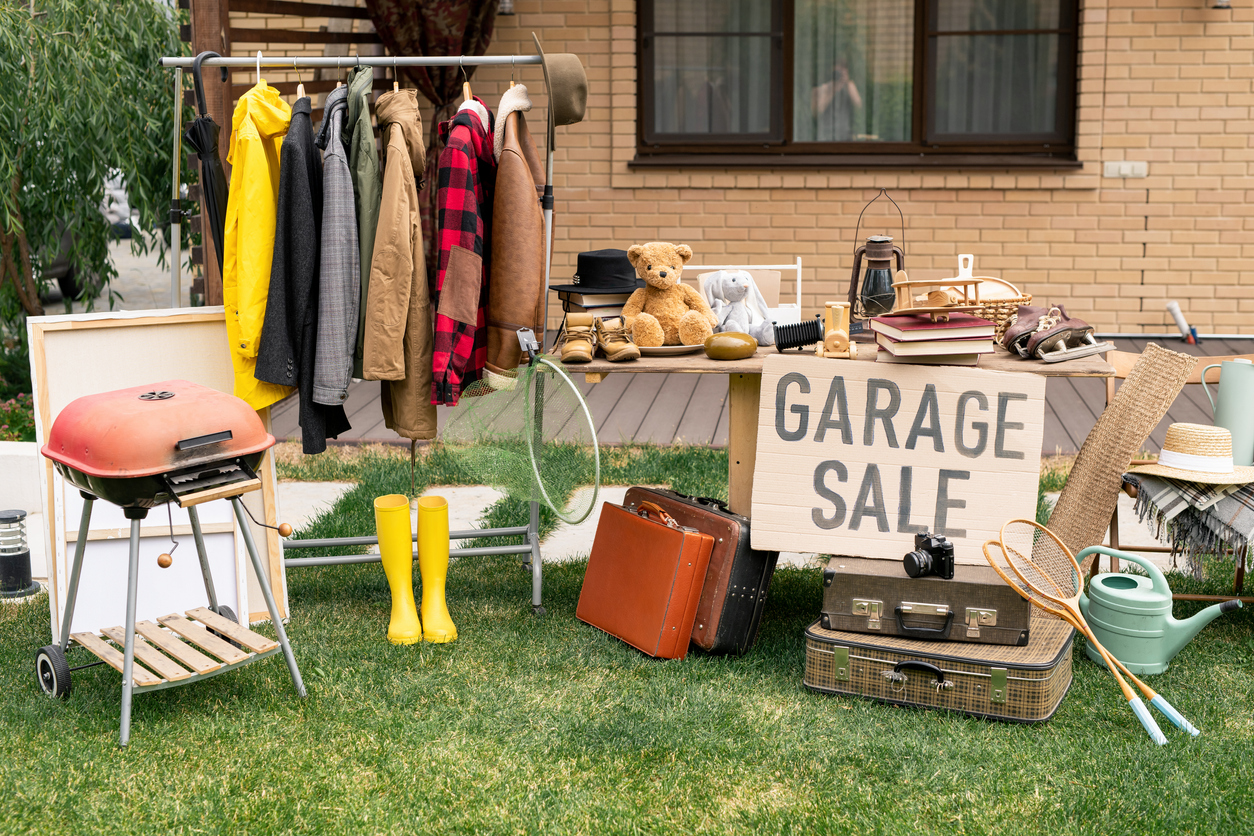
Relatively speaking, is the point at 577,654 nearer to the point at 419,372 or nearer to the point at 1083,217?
the point at 419,372

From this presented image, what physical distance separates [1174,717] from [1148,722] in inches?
3.1

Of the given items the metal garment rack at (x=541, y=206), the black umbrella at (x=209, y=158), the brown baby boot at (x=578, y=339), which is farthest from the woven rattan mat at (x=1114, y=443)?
the black umbrella at (x=209, y=158)

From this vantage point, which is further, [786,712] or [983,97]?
[983,97]

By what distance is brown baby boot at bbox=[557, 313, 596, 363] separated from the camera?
3.17 meters

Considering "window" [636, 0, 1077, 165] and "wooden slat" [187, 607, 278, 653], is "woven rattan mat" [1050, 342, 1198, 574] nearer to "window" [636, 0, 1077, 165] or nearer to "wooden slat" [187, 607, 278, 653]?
"wooden slat" [187, 607, 278, 653]

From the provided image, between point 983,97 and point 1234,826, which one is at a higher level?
point 983,97

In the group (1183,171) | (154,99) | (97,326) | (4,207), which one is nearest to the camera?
(97,326)

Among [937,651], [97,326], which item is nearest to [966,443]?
[937,651]

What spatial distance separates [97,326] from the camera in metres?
3.35

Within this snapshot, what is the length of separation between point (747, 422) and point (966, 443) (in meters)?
0.61

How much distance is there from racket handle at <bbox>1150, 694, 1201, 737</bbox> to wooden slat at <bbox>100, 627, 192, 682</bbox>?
2303mm

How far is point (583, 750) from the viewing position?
2.77 meters

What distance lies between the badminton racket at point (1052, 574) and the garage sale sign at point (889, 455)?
0.09m

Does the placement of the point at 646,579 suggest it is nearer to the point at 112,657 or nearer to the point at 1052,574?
the point at 1052,574
